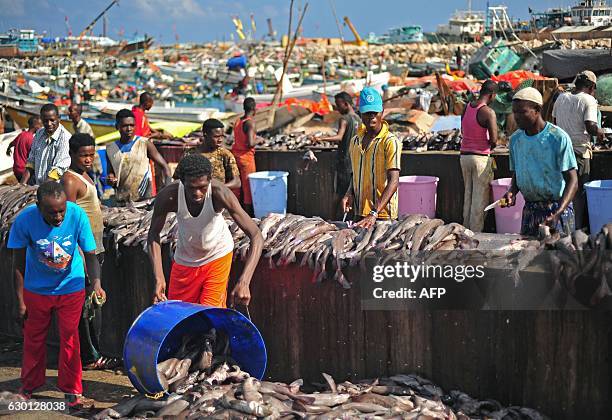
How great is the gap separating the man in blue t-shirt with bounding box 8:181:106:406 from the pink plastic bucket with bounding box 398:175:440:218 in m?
5.54

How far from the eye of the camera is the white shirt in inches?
374

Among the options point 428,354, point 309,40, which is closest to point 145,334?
point 428,354

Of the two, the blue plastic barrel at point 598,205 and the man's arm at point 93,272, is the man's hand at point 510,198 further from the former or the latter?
the man's arm at point 93,272

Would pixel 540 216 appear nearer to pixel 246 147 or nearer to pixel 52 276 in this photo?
pixel 52 276

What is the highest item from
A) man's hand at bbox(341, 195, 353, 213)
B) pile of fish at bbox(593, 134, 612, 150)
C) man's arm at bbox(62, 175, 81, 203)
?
pile of fish at bbox(593, 134, 612, 150)

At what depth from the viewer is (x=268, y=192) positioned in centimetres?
1168

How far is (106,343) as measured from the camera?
7621 mm

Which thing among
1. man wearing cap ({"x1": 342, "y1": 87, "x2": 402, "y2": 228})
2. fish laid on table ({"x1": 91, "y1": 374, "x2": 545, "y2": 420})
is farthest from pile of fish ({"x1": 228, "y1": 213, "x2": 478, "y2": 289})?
fish laid on table ({"x1": 91, "y1": 374, "x2": 545, "y2": 420})

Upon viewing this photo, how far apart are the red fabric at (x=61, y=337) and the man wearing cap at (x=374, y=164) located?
2637mm

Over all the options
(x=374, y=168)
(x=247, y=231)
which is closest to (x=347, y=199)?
(x=374, y=168)

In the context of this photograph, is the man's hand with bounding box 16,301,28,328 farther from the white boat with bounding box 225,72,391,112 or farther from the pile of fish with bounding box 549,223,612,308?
the white boat with bounding box 225,72,391,112

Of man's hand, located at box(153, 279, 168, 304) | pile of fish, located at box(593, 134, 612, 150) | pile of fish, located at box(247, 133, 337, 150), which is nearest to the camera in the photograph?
man's hand, located at box(153, 279, 168, 304)

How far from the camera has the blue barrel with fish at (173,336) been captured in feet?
17.2

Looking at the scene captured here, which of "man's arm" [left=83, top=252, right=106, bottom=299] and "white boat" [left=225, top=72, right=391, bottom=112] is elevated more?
"white boat" [left=225, top=72, right=391, bottom=112]
